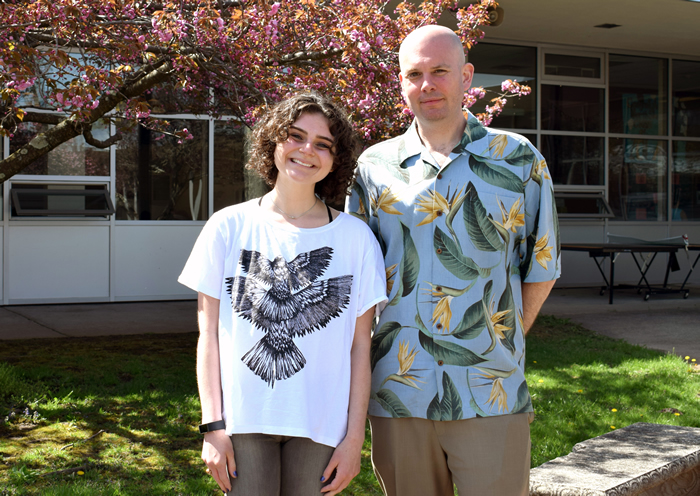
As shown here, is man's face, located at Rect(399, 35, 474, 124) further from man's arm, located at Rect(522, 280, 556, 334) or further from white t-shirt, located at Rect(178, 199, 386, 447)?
man's arm, located at Rect(522, 280, 556, 334)

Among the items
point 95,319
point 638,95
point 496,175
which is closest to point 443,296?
point 496,175

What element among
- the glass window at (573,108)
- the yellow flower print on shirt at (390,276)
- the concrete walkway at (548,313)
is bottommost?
the concrete walkway at (548,313)

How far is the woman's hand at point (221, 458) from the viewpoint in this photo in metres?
2.06

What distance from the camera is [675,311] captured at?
33.3 feet

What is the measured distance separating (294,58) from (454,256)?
3.13 metres

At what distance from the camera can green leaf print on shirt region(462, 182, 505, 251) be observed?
96.0 inches

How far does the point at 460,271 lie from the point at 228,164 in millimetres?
8932

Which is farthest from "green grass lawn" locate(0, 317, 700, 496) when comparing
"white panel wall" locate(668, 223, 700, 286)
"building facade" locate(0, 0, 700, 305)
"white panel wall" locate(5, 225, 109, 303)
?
"white panel wall" locate(668, 223, 700, 286)

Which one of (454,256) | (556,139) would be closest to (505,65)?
(556,139)

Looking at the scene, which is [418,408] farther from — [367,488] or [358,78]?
[358,78]

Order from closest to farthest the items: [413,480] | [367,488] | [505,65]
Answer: [413,480] → [367,488] → [505,65]

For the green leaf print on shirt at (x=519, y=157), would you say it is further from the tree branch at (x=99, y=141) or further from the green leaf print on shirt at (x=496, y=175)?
the tree branch at (x=99, y=141)

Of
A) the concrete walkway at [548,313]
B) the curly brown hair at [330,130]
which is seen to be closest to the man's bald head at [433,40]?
the curly brown hair at [330,130]

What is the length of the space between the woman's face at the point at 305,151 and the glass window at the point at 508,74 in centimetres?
1020
